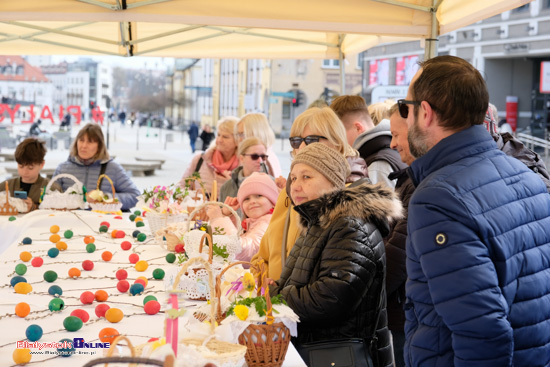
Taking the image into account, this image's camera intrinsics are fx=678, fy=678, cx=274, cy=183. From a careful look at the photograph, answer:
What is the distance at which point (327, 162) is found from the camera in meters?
2.69

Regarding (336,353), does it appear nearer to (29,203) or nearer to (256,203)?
(256,203)

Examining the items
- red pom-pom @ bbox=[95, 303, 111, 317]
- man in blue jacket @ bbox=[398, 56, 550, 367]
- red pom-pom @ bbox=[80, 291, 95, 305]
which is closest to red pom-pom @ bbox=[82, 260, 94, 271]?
red pom-pom @ bbox=[80, 291, 95, 305]

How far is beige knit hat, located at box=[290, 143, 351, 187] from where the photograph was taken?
269cm

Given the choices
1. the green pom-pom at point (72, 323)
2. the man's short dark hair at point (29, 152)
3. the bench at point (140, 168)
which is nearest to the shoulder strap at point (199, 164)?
the man's short dark hair at point (29, 152)

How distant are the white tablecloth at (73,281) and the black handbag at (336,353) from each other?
0.11 m

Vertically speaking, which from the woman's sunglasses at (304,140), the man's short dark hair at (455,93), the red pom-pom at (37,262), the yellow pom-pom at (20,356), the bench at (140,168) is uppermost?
the man's short dark hair at (455,93)

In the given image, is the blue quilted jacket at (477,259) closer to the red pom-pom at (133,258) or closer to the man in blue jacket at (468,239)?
the man in blue jacket at (468,239)

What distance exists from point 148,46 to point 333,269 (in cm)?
488

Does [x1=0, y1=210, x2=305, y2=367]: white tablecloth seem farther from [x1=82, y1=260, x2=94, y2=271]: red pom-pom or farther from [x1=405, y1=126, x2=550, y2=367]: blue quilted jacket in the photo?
[x1=405, y1=126, x2=550, y2=367]: blue quilted jacket

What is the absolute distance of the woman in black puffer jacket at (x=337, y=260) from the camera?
8.00ft

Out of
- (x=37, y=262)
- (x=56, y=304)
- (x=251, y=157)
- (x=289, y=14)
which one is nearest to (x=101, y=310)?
(x=56, y=304)

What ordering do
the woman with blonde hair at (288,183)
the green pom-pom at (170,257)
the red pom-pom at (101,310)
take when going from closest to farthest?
the red pom-pom at (101,310) → the woman with blonde hair at (288,183) → the green pom-pom at (170,257)

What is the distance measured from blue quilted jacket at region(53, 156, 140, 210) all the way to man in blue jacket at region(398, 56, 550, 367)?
4195 mm

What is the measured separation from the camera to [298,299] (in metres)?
2.47
